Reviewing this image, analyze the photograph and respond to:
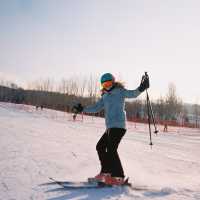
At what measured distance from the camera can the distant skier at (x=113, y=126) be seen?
13.4ft

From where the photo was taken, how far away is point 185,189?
4.12 metres

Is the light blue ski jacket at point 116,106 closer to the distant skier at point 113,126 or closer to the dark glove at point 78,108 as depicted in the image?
the distant skier at point 113,126

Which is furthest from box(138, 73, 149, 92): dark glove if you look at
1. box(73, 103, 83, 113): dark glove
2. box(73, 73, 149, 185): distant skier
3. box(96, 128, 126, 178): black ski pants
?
box(73, 103, 83, 113): dark glove

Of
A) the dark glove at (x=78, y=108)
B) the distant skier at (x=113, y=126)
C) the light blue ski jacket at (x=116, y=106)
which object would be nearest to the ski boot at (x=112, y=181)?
the distant skier at (x=113, y=126)

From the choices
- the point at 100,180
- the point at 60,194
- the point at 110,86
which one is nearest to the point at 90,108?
the point at 110,86

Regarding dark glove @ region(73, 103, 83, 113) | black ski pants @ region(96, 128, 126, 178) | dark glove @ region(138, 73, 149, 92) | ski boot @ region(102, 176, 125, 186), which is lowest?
ski boot @ region(102, 176, 125, 186)

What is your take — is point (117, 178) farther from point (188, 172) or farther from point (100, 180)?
point (188, 172)

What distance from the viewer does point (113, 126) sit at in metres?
4.09

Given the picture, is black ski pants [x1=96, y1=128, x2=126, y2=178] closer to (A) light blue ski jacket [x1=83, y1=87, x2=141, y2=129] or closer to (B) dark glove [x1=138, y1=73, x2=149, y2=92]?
(A) light blue ski jacket [x1=83, y1=87, x2=141, y2=129]

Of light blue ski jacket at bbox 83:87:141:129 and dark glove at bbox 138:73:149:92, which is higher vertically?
dark glove at bbox 138:73:149:92

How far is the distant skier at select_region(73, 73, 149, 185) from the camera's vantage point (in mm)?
4074

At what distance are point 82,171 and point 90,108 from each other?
50.9 inches

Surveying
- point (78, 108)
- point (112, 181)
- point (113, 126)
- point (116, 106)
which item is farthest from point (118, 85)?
point (112, 181)

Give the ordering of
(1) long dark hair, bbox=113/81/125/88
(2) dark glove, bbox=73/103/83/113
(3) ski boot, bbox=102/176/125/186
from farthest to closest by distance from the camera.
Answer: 1. (2) dark glove, bbox=73/103/83/113
2. (1) long dark hair, bbox=113/81/125/88
3. (3) ski boot, bbox=102/176/125/186
